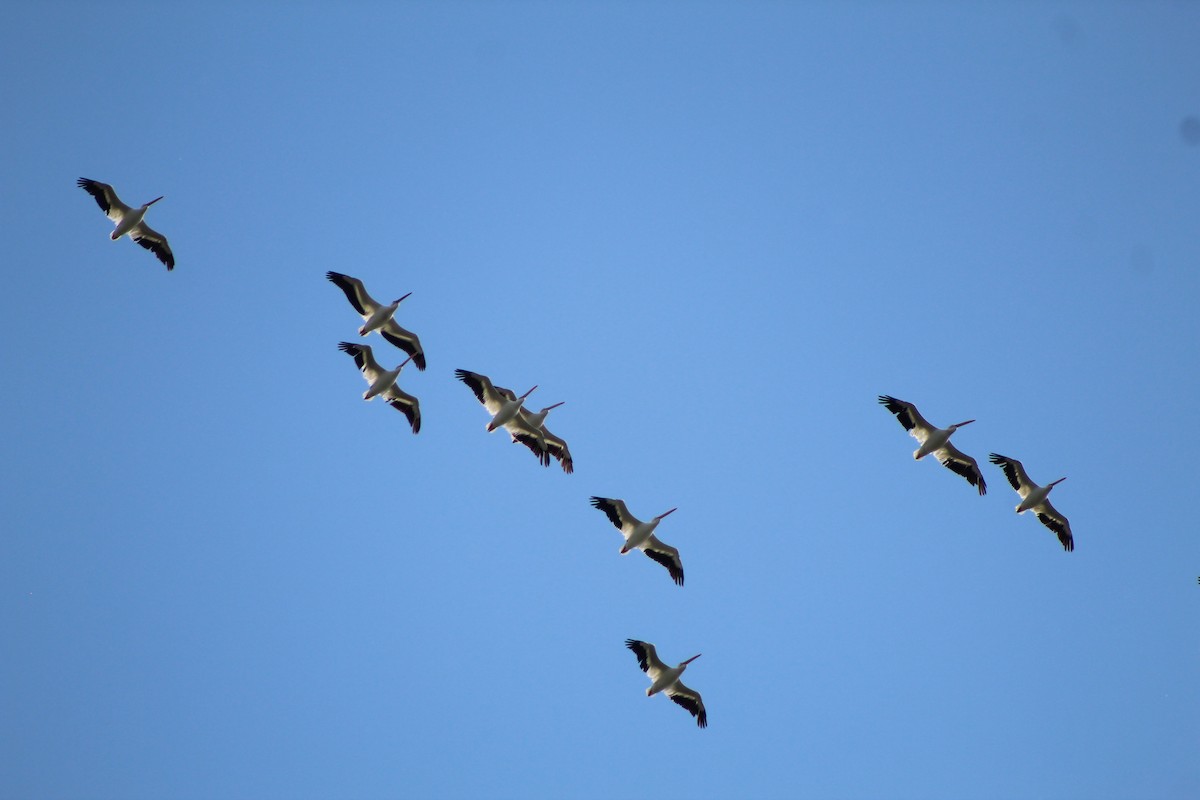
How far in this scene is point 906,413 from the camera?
107 feet

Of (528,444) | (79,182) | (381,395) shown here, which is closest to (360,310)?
(381,395)

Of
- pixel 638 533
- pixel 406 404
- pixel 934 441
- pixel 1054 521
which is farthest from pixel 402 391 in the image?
pixel 1054 521

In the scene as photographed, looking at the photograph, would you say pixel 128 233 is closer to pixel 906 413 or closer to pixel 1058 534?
pixel 906 413

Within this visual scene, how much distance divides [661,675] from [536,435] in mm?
6378

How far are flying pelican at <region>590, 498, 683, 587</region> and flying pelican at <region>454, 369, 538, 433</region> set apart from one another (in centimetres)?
279

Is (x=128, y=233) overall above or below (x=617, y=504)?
above

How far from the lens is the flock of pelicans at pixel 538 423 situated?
3195cm

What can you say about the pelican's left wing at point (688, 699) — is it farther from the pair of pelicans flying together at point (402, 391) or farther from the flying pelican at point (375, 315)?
the flying pelican at point (375, 315)

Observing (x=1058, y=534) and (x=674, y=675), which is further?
(x=1058, y=534)

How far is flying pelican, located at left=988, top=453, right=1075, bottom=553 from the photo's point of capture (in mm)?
33344

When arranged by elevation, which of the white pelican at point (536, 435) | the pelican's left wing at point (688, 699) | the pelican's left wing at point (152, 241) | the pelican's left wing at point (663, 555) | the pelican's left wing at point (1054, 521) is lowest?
the pelican's left wing at point (688, 699)

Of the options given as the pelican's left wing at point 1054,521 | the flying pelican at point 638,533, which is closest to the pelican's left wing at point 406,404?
the flying pelican at point 638,533

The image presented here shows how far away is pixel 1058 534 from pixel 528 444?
13.6 metres

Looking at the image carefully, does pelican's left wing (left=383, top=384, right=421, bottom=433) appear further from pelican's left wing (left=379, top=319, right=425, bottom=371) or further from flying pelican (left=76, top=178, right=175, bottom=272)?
flying pelican (left=76, top=178, right=175, bottom=272)
